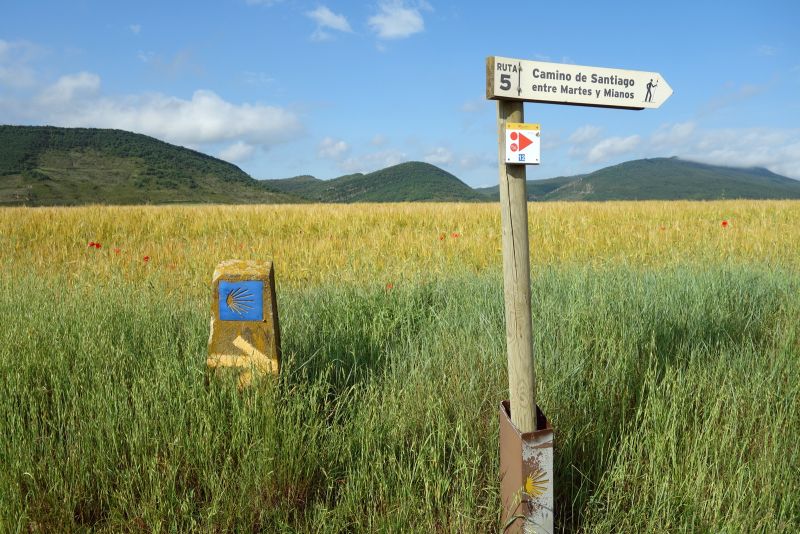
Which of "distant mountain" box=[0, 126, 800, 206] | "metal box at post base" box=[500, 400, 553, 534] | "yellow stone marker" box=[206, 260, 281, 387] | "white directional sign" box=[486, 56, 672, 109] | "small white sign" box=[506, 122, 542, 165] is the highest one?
"distant mountain" box=[0, 126, 800, 206]

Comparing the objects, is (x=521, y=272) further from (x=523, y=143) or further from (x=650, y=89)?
(x=650, y=89)

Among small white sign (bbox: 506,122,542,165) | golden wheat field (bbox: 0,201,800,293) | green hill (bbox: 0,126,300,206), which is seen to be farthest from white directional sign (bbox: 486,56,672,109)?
green hill (bbox: 0,126,300,206)

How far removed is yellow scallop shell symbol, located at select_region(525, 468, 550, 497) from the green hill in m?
121

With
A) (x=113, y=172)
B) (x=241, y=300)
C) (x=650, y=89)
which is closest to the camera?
(x=650, y=89)

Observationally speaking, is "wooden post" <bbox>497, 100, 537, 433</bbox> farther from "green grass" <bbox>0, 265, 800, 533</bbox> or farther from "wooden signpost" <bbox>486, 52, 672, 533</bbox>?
"green grass" <bbox>0, 265, 800, 533</bbox>

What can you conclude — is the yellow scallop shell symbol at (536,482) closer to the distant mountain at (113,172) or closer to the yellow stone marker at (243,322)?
the yellow stone marker at (243,322)

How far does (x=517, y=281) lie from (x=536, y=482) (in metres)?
0.75

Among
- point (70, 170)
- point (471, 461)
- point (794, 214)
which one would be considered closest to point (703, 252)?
point (471, 461)

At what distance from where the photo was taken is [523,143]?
194 centimetres

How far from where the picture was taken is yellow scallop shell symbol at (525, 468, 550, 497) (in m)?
1.94

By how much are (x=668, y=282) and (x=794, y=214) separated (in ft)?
38.0

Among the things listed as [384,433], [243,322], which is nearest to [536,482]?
[384,433]

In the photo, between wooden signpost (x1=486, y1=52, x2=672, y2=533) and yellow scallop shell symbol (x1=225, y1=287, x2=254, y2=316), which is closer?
wooden signpost (x1=486, y1=52, x2=672, y2=533)

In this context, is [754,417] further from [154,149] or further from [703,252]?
[154,149]
